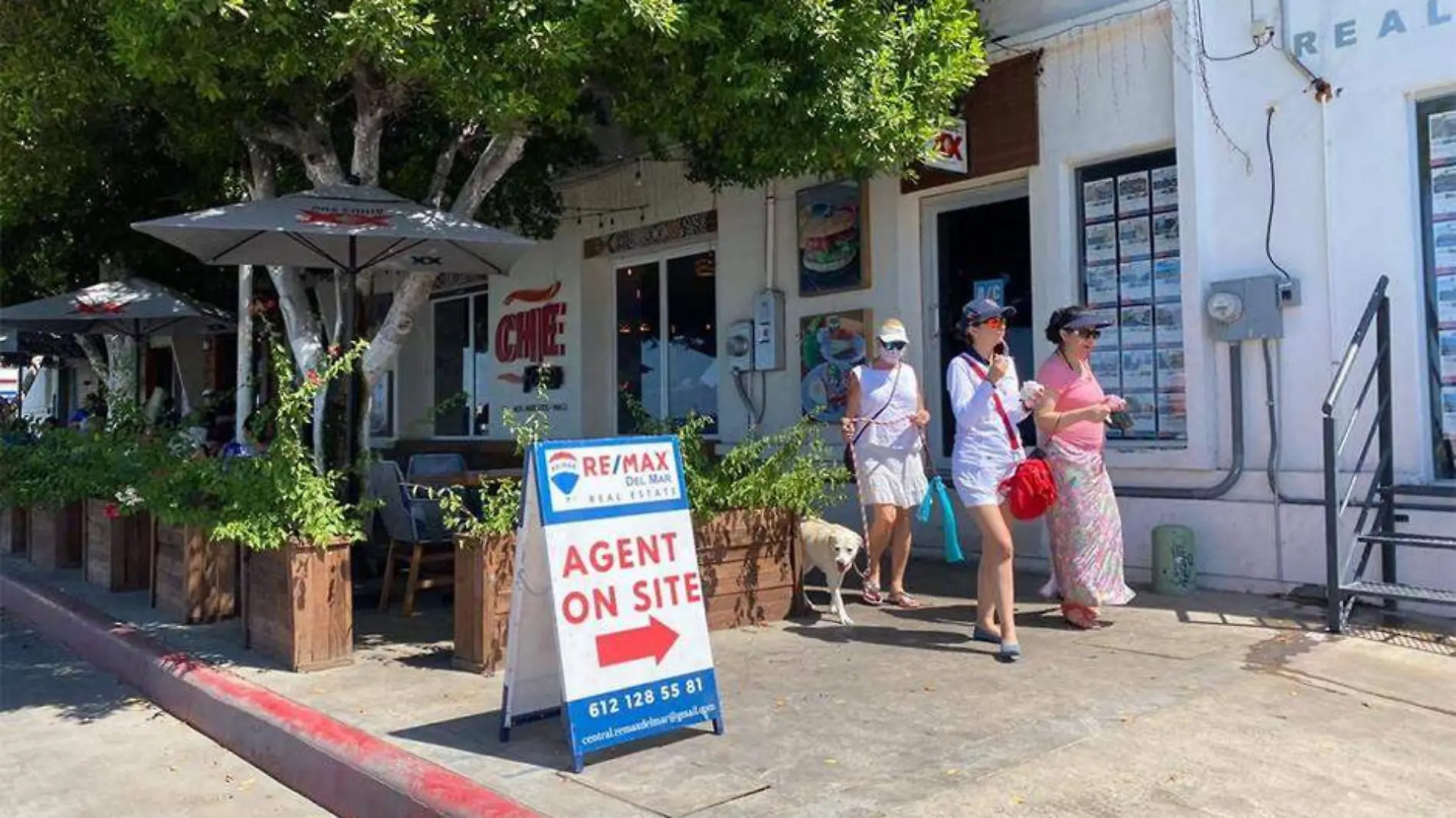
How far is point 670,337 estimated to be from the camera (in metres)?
11.9

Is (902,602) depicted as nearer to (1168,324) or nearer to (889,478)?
(889,478)

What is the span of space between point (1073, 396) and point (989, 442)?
0.67 metres

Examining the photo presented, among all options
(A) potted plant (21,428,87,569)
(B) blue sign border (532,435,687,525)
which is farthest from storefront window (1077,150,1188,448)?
(A) potted plant (21,428,87,569)

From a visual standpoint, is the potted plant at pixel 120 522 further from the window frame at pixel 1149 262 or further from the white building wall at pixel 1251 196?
the window frame at pixel 1149 262

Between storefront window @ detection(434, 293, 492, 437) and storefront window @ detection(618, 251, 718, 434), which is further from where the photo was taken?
storefront window @ detection(434, 293, 492, 437)

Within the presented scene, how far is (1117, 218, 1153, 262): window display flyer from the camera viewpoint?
25.3 feet

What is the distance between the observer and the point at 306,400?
5938 millimetres

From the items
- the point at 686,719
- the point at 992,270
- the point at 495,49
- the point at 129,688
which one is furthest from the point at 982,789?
the point at 992,270

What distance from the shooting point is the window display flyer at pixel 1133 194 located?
25.4ft

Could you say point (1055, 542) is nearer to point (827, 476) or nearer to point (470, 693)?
point (827, 476)

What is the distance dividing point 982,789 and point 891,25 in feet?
15.5

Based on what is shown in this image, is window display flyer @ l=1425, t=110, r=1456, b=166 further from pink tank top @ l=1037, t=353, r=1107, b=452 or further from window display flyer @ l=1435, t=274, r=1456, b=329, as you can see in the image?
pink tank top @ l=1037, t=353, r=1107, b=452

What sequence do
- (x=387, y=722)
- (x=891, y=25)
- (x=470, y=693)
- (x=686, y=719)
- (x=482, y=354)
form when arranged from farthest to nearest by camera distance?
1. (x=482, y=354)
2. (x=891, y=25)
3. (x=470, y=693)
4. (x=387, y=722)
5. (x=686, y=719)

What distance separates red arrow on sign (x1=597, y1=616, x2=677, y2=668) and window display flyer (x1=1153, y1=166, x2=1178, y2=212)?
5.05 meters
